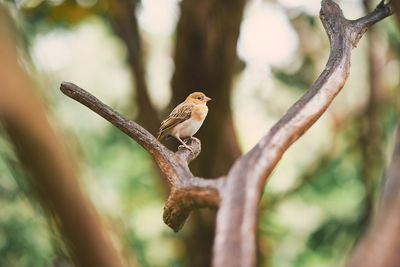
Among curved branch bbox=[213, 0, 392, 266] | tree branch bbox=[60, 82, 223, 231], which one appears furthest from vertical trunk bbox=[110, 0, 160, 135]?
curved branch bbox=[213, 0, 392, 266]

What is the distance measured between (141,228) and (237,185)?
7555 mm

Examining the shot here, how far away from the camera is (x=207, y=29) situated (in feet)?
12.6

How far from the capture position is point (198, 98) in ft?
8.84

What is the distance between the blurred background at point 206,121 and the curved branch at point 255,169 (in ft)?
1.73

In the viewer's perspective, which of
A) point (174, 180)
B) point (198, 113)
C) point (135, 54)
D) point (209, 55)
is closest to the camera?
point (174, 180)

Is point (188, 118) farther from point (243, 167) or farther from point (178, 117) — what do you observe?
point (243, 167)

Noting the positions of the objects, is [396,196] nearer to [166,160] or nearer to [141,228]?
[166,160]

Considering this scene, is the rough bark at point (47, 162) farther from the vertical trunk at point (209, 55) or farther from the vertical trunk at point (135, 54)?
the vertical trunk at point (135, 54)

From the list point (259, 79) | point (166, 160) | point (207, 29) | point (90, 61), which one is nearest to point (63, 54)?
point (90, 61)

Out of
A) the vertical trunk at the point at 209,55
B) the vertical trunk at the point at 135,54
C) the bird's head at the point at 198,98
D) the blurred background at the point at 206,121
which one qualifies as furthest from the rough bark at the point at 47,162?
the vertical trunk at the point at 135,54

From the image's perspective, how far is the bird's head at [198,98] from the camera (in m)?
2.66

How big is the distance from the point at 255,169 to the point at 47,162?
60 cm

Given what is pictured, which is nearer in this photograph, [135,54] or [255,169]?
[255,169]

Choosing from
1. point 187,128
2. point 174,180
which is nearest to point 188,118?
point 187,128
